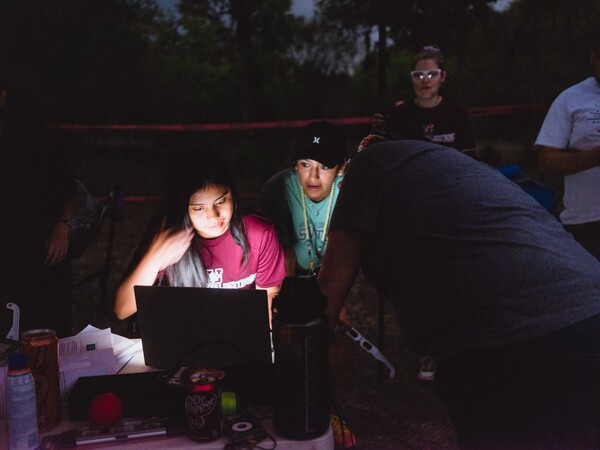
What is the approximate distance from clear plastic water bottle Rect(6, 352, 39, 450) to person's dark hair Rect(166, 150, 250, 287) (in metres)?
0.91

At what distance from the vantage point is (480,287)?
125 centimetres

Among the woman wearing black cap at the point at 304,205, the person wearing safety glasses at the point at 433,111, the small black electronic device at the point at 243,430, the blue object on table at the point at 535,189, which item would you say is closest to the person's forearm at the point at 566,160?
the person wearing safety glasses at the point at 433,111

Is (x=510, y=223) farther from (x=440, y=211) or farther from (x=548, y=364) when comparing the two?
(x=548, y=364)

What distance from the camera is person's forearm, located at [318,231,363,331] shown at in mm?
1350

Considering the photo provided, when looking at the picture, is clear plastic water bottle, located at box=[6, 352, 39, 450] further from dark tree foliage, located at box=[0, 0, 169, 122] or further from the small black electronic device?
dark tree foliage, located at box=[0, 0, 169, 122]

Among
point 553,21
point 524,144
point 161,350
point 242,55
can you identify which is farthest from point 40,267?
point 242,55

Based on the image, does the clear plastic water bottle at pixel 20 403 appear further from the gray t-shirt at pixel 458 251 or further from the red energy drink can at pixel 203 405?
the gray t-shirt at pixel 458 251

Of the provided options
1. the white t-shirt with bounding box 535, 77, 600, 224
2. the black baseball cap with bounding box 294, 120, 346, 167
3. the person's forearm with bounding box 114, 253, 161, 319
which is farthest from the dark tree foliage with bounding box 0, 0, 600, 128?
the person's forearm with bounding box 114, 253, 161, 319

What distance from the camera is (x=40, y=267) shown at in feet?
8.34

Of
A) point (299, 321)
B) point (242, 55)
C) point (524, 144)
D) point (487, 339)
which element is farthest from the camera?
point (242, 55)

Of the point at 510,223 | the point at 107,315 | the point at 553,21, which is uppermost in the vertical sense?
the point at 553,21

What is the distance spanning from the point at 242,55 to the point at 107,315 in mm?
7665

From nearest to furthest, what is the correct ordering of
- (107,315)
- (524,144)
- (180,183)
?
(180,183) < (107,315) < (524,144)

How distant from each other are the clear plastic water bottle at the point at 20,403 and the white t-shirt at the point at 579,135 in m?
2.39
